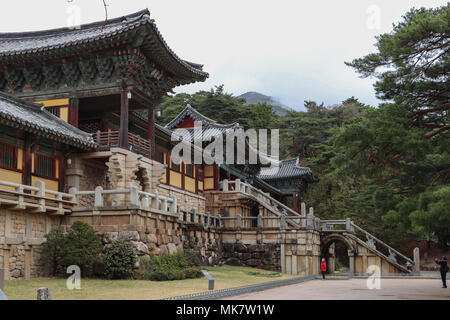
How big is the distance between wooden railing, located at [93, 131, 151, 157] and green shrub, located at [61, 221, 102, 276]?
5.06 meters

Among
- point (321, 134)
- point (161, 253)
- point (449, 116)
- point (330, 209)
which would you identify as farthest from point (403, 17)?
point (321, 134)

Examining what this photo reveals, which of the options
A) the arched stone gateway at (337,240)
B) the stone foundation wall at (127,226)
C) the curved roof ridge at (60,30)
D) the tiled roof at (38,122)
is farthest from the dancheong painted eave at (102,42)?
the arched stone gateway at (337,240)

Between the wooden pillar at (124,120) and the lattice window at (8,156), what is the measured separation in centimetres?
529

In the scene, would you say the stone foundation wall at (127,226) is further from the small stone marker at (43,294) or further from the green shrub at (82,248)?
the small stone marker at (43,294)

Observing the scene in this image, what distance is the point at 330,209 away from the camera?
165ft

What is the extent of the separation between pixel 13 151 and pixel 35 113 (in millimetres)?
3531

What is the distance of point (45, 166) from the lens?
23.2 metres

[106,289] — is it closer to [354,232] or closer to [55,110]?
[55,110]

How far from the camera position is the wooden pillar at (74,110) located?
25.9 metres

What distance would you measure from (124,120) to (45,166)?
4358mm

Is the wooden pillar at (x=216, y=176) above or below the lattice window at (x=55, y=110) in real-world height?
below

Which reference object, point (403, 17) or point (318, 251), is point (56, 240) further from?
point (318, 251)

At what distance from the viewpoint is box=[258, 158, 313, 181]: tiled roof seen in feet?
175

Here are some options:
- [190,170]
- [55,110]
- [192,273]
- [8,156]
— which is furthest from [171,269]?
[190,170]
